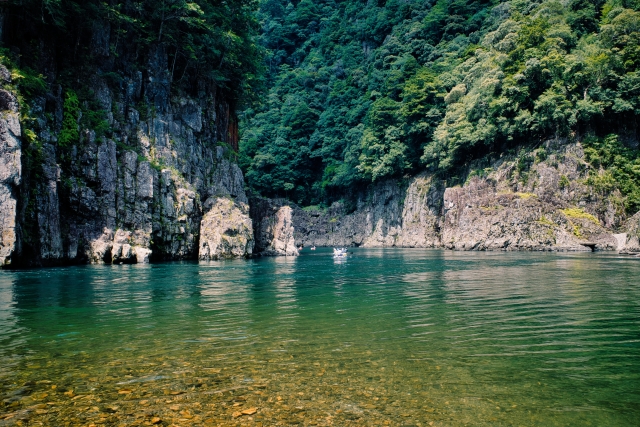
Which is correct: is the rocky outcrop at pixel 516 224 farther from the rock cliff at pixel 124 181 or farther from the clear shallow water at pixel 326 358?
the clear shallow water at pixel 326 358

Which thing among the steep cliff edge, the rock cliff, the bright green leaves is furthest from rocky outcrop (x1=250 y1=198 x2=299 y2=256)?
the bright green leaves

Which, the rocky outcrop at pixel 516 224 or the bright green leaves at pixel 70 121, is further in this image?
the rocky outcrop at pixel 516 224

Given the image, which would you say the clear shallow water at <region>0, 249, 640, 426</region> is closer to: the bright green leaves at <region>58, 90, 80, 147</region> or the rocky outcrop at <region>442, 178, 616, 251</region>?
the bright green leaves at <region>58, 90, 80, 147</region>

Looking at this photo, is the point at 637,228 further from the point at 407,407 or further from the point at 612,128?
the point at 407,407

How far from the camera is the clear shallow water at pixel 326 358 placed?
20.5ft

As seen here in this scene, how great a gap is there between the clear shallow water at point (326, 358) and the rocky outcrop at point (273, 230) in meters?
34.5

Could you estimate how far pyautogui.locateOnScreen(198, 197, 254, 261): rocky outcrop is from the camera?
4219 cm

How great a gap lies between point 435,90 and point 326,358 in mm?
68657

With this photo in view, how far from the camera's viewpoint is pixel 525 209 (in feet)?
160

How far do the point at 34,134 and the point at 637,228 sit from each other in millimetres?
48023

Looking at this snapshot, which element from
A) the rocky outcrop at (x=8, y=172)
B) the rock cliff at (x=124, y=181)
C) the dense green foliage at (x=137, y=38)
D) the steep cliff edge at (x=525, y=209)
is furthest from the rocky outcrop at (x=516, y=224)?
the rocky outcrop at (x=8, y=172)

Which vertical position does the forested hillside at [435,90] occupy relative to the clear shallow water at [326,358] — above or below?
above

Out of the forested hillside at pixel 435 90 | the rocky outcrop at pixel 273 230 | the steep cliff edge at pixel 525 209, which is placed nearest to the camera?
the steep cliff edge at pixel 525 209

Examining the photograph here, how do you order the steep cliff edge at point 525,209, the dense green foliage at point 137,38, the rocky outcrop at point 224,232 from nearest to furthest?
the dense green foliage at point 137,38, the rocky outcrop at point 224,232, the steep cliff edge at point 525,209
